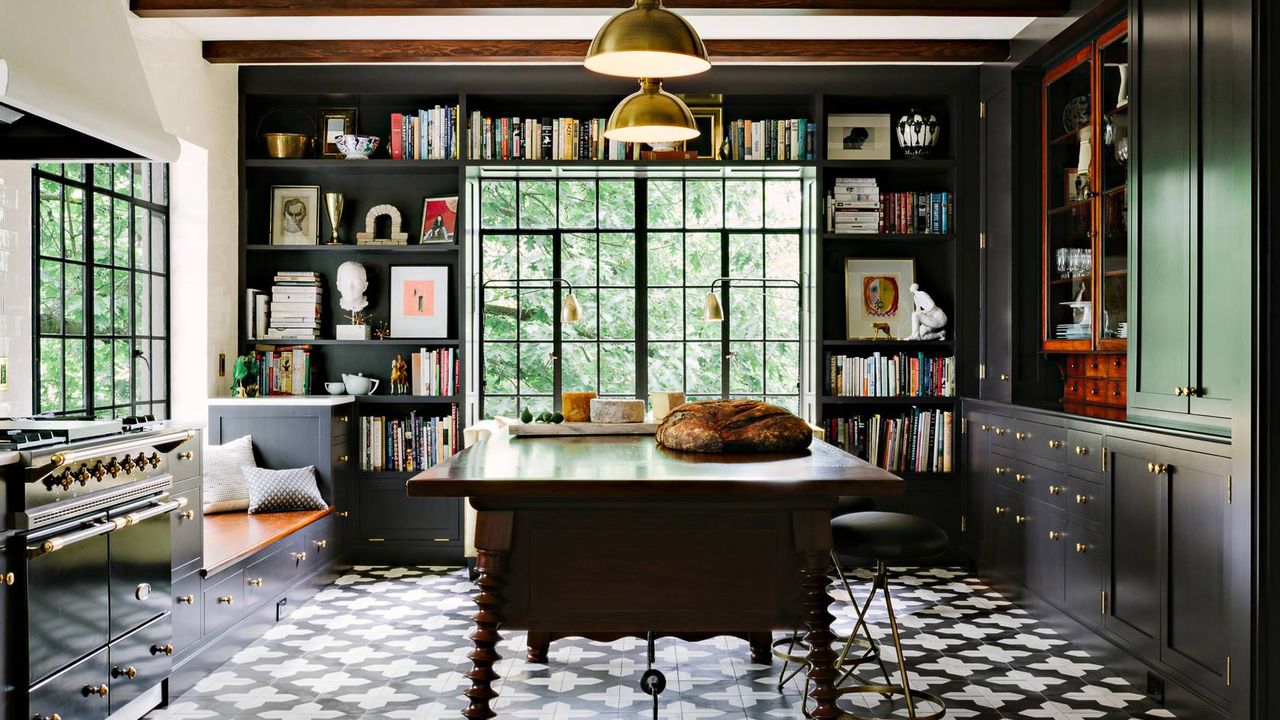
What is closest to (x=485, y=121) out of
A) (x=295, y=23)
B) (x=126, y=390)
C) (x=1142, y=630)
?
(x=295, y=23)

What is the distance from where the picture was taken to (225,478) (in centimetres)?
580

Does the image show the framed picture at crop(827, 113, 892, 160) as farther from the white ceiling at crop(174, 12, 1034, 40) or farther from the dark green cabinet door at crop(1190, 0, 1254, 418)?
the dark green cabinet door at crop(1190, 0, 1254, 418)

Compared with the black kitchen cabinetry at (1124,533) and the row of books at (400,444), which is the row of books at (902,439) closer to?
the black kitchen cabinetry at (1124,533)

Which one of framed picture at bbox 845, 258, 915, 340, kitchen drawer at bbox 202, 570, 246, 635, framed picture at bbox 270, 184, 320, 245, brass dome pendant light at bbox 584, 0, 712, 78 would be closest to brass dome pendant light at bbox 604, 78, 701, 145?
brass dome pendant light at bbox 584, 0, 712, 78

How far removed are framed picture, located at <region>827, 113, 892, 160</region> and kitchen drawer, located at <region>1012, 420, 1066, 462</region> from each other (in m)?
2.09

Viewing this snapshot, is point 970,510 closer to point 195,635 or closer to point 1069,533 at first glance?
point 1069,533

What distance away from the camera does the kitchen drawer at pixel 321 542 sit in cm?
569

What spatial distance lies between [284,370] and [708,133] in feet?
10.0

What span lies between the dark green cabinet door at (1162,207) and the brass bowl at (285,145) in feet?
15.5

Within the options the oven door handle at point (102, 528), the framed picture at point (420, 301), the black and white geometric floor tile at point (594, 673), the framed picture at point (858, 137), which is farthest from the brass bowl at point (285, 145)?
the framed picture at point (858, 137)

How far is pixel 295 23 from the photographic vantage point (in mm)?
5891

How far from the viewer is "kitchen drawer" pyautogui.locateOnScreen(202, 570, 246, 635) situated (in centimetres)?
432

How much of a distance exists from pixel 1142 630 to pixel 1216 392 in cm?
102

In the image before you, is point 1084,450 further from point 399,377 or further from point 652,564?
point 399,377
